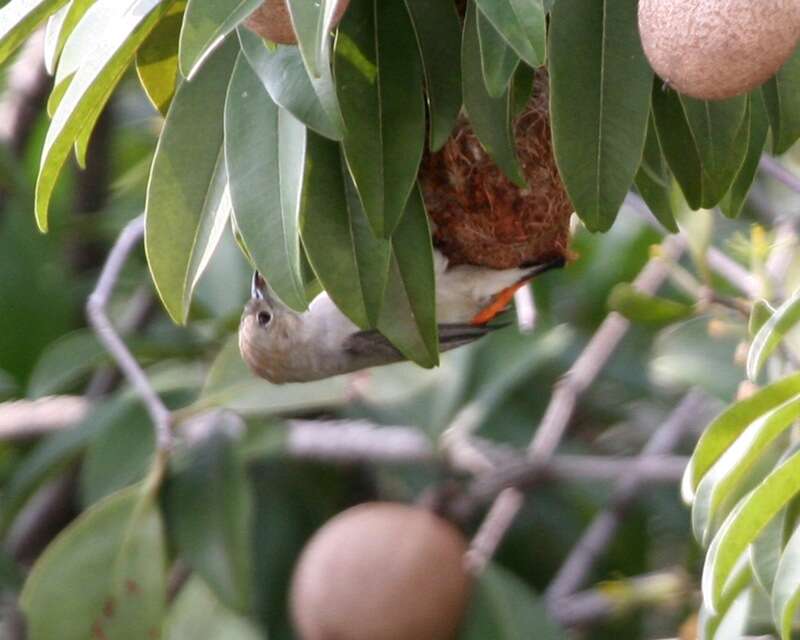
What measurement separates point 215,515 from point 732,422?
5.31ft

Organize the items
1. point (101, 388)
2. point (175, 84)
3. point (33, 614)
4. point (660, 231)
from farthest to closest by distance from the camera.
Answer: point (101, 388) → point (660, 231) → point (33, 614) → point (175, 84)

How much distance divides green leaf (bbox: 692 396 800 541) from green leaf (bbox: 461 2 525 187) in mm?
311

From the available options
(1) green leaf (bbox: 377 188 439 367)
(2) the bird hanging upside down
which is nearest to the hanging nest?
(2) the bird hanging upside down

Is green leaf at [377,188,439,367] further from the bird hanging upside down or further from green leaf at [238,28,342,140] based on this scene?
green leaf at [238,28,342,140]

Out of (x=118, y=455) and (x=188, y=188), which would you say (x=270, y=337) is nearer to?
(x=188, y=188)

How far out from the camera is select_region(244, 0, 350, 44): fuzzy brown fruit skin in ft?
3.96

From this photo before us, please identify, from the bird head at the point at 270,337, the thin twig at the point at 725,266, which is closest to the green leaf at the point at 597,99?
the bird head at the point at 270,337

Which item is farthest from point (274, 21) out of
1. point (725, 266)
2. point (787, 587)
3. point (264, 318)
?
point (725, 266)

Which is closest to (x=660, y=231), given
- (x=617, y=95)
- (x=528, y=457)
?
(x=528, y=457)

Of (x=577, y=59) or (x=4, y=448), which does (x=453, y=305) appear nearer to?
(x=577, y=59)

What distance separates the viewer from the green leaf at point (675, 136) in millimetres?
1526

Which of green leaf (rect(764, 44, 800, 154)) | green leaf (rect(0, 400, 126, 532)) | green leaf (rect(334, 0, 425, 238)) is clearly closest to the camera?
green leaf (rect(334, 0, 425, 238))

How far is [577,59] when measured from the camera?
1393mm

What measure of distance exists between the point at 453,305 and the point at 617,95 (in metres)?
0.55
